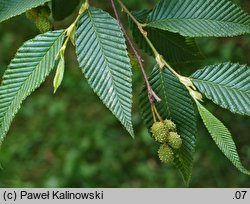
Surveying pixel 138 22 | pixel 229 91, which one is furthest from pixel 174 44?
pixel 229 91

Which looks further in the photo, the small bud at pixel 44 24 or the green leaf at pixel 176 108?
the small bud at pixel 44 24

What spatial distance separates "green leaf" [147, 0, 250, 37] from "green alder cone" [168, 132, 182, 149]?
231 millimetres

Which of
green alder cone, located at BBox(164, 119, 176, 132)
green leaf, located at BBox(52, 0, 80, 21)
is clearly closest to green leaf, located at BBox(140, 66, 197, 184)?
green alder cone, located at BBox(164, 119, 176, 132)

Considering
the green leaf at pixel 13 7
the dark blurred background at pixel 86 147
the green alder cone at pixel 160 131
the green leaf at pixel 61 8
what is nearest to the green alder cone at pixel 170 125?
the green alder cone at pixel 160 131

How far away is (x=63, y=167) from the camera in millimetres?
3211

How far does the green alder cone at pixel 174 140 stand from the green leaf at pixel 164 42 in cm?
28

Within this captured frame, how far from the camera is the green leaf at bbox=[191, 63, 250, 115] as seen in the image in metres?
1.06

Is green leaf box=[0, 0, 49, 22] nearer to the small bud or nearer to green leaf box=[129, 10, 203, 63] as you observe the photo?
the small bud

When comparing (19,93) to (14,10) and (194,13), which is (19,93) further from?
(194,13)

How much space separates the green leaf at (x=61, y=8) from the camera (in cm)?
144

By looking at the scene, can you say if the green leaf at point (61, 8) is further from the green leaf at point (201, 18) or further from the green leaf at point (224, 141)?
the green leaf at point (224, 141)

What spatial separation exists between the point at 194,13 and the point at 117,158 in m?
2.13

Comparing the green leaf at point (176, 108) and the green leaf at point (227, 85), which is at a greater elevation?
the green leaf at point (227, 85)

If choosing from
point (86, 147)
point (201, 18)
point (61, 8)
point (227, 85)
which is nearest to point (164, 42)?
point (201, 18)
